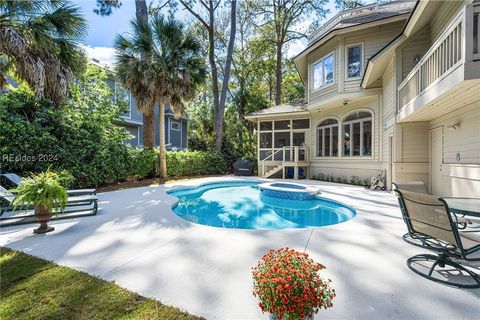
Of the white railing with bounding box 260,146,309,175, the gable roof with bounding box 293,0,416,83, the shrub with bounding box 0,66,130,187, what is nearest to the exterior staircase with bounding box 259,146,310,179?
the white railing with bounding box 260,146,309,175

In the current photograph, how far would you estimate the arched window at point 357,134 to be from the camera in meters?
11.8

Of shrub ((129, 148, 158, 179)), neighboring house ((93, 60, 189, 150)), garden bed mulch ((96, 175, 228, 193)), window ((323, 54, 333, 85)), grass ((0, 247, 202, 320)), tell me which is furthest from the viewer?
neighboring house ((93, 60, 189, 150))

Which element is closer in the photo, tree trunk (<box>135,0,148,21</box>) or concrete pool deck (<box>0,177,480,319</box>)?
concrete pool deck (<box>0,177,480,319</box>)

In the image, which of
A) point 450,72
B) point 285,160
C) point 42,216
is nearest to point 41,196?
point 42,216

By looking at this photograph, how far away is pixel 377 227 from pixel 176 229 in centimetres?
417

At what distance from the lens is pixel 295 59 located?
552 inches

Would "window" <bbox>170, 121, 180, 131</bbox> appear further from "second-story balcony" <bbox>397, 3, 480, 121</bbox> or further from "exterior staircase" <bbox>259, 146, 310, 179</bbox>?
"second-story balcony" <bbox>397, 3, 480, 121</bbox>

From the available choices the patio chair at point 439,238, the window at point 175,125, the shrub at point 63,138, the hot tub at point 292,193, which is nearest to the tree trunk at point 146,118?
the shrub at point 63,138

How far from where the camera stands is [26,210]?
484cm

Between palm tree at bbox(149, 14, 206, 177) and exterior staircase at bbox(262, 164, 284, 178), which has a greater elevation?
palm tree at bbox(149, 14, 206, 177)

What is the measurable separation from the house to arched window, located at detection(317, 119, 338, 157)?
→ 6cm

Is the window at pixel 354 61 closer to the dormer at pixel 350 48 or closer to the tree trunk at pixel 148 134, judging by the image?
the dormer at pixel 350 48

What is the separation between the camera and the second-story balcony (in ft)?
12.4

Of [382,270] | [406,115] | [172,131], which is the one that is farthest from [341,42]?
[172,131]
